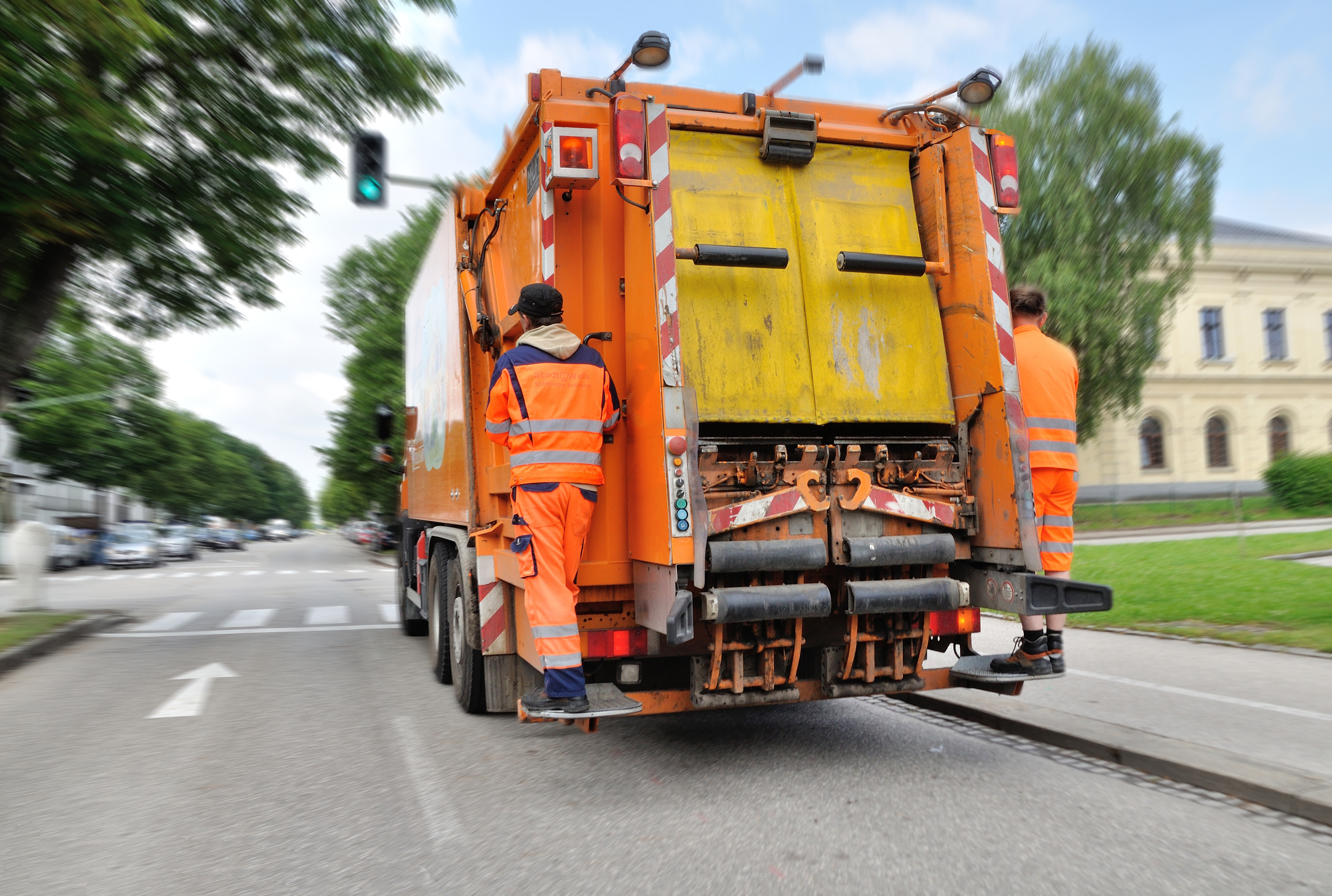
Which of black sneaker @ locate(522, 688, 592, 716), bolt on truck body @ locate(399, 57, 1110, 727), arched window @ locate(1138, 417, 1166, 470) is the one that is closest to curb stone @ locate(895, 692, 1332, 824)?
bolt on truck body @ locate(399, 57, 1110, 727)

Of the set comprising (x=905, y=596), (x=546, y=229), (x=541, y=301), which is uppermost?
(x=546, y=229)

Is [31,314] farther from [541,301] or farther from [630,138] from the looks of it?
[630,138]

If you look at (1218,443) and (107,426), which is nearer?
(1218,443)

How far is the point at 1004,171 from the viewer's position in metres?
5.00

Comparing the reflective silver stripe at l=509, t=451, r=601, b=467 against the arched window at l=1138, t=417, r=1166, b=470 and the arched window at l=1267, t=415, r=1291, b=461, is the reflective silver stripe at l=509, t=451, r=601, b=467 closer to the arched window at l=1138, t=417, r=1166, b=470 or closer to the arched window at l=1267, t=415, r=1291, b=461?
the arched window at l=1138, t=417, r=1166, b=470

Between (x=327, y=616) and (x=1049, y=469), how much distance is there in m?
11.0

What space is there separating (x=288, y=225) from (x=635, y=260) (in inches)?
324

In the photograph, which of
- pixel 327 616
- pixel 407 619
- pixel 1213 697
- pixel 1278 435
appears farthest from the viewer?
pixel 1278 435

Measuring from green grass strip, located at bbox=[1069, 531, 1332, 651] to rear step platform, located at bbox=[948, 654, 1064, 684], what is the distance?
9.19ft

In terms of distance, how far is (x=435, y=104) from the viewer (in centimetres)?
1209

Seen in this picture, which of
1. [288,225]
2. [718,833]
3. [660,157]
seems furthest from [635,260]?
[288,225]

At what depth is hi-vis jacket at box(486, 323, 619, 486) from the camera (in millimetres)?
4484

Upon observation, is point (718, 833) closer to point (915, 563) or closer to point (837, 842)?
point (837, 842)

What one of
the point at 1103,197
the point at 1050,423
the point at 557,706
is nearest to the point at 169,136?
the point at 557,706
